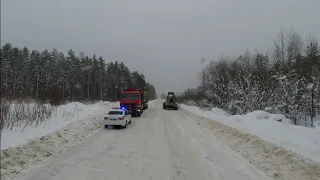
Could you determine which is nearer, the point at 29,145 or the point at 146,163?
the point at 146,163

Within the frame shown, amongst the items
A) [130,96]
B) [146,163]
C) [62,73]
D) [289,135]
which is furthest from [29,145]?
[62,73]

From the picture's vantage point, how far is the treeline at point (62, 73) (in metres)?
67.1

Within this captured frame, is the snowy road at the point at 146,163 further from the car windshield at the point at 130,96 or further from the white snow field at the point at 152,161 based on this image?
the car windshield at the point at 130,96

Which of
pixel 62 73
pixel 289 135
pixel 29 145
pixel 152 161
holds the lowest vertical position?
pixel 152 161

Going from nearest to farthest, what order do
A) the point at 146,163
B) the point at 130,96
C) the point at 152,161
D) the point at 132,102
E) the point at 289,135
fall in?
the point at 146,163
the point at 152,161
the point at 289,135
the point at 132,102
the point at 130,96

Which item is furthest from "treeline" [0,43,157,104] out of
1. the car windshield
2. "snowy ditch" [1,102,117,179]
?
"snowy ditch" [1,102,117,179]

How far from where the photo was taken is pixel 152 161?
34.4 feet

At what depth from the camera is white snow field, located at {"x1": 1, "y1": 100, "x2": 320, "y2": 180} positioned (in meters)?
8.42

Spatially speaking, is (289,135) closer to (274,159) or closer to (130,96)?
(274,159)

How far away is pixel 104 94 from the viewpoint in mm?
103000

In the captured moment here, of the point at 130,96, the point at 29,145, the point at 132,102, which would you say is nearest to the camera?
the point at 29,145

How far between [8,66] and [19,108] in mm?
56058

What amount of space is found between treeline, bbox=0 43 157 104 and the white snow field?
37244 mm

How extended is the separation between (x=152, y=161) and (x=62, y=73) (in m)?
75.4
